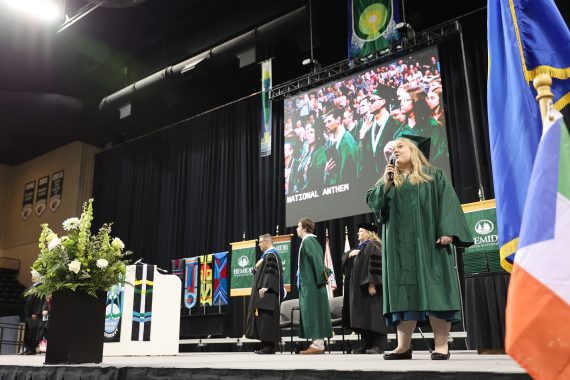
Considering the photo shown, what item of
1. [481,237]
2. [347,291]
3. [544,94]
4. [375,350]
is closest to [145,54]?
[347,291]

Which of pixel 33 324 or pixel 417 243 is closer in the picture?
pixel 417 243

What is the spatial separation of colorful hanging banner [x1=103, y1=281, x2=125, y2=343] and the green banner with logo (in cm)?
352

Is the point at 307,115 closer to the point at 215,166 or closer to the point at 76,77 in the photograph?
the point at 215,166

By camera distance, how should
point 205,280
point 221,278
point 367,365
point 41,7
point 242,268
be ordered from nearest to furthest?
point 367,365, point 41,7, point 242,268, point 221,278, point 205,280

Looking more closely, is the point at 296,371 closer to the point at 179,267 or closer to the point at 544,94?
the point at 544,94

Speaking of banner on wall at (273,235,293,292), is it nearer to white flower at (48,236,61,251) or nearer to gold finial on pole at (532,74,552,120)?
white flower at (48,236,61,251)

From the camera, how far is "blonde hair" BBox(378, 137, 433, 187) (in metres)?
3.00

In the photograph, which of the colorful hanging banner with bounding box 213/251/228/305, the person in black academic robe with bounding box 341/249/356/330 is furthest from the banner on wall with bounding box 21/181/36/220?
the person in black academic robe with bounding box 341/249/356/330

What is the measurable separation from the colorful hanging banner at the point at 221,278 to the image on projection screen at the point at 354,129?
6.42 feet

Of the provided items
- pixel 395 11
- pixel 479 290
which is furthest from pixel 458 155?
pixel 479 290

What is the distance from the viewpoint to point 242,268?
367 inches

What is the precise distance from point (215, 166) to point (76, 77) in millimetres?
3759

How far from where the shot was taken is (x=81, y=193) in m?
14.4

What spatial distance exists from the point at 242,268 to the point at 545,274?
8.20 metres
